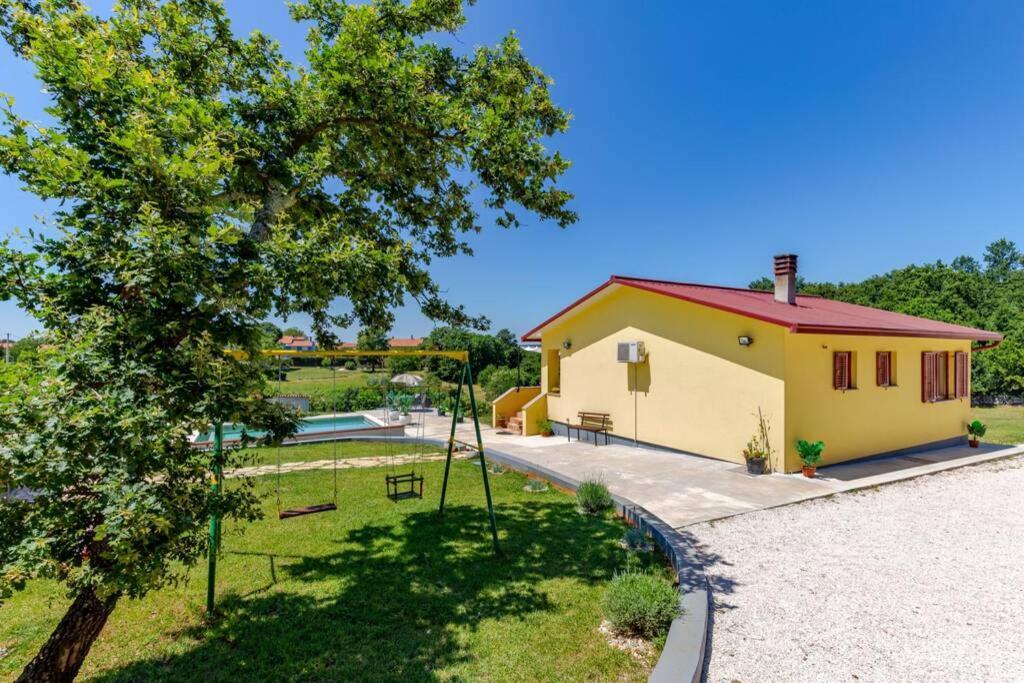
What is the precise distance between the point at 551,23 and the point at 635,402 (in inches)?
390

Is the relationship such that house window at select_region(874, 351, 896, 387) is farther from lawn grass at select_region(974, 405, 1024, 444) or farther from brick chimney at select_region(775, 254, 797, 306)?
lawn grass at select_region(974, 405, 1024, 444)

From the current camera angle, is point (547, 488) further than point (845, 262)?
No

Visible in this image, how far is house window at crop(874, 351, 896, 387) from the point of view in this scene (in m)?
10.6

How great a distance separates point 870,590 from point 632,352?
7894 mm

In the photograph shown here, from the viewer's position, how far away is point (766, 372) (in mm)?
9414

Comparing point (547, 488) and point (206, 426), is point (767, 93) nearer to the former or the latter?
point (547, 488)

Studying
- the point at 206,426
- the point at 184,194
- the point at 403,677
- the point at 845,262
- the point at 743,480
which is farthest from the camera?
the point at 845,262

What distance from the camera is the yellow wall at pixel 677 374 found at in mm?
9672

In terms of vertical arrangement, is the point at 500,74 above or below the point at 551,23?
below

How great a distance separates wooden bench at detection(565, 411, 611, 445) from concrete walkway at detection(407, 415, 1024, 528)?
505 mm

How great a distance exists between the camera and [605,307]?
1392 centimetres

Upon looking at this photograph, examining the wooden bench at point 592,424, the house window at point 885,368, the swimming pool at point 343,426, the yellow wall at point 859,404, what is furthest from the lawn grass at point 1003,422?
the swimming pool at point 343,426

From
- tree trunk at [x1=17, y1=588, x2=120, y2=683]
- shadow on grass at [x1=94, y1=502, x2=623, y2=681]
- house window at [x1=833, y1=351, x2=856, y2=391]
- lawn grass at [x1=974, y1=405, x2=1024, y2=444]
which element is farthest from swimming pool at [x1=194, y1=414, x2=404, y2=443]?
lawn grass at [x1=974, y1=405, x2=1024, y2=444]

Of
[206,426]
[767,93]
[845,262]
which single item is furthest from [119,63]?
[845,262]
